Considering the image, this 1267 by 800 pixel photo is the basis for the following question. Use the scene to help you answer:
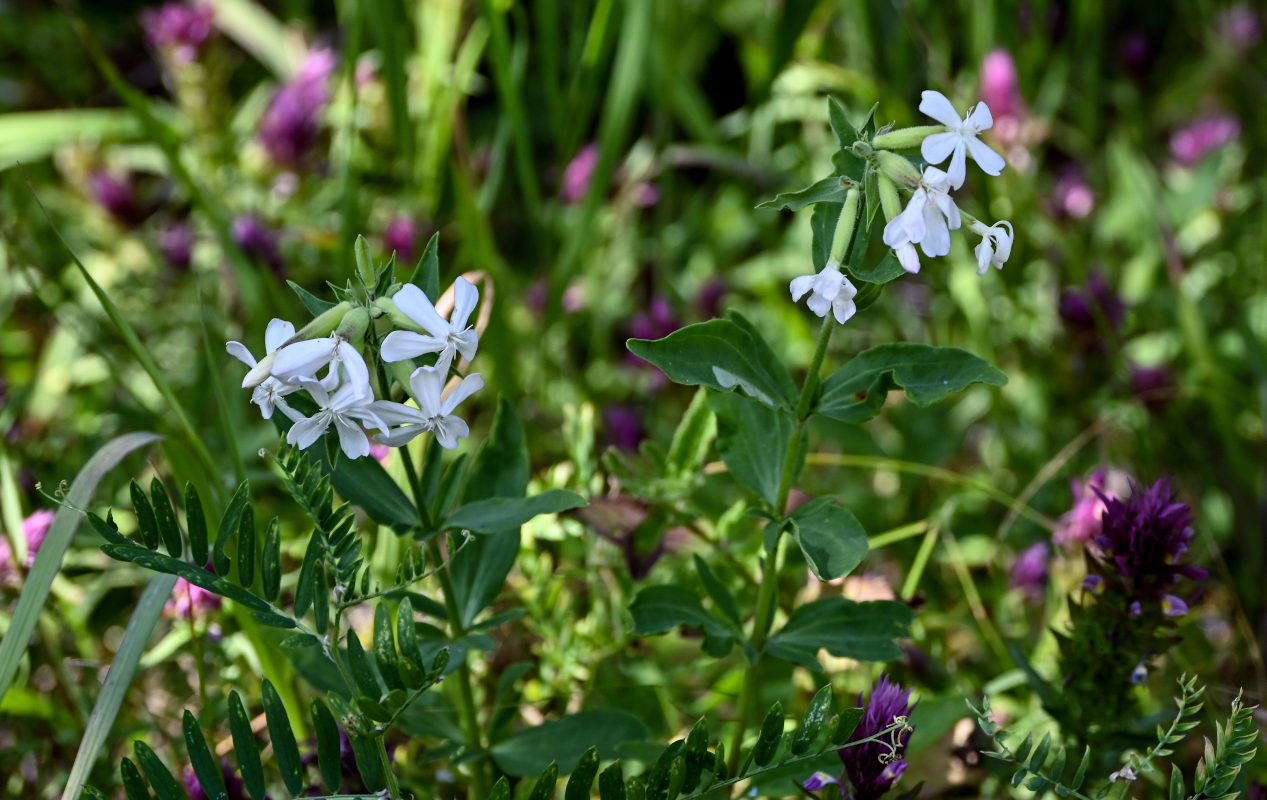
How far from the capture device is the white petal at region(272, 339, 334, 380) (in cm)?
103

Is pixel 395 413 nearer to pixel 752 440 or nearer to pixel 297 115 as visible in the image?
pixel 752 440

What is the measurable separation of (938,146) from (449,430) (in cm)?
56

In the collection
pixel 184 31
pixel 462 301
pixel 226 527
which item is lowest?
pixel 226 527

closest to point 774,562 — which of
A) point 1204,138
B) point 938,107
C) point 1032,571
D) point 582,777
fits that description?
point 582,777

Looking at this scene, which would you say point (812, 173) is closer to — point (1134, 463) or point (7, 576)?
point (1134, 463)

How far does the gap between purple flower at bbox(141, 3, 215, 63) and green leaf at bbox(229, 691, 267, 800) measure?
7.51 feet

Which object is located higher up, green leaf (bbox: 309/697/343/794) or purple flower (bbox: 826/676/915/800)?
green leaf (bbox: 309/697/343/794)

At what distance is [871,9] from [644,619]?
1849 millimetres

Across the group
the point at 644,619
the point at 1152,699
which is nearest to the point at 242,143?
the point at 644,619

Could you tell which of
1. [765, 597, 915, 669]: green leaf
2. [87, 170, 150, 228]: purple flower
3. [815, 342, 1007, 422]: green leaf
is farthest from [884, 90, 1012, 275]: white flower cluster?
[87, 170, 150, 228]: purple flower

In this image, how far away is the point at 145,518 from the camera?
1.10 metres

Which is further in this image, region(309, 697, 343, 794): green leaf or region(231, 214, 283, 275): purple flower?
region(231, 214, 283, 275): purple flower

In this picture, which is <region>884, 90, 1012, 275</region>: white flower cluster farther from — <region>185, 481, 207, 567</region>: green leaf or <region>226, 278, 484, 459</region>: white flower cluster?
<region>185, 481, 207, 567</region>: green leaf

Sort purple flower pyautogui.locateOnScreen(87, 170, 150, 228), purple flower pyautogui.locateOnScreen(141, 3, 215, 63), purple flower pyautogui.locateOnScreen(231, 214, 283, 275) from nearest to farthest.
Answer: purple flower pyautogui.locateOnScreen(231, 214, 283, 275)
purple flower pyautogui.locateOnScreen(87, 170, 150, 228)
purple flower pyautogui.locateOnScreen(141, 3, 215, 63)
